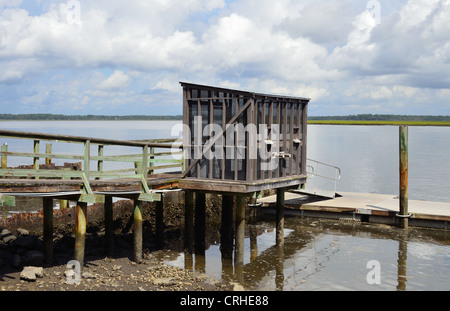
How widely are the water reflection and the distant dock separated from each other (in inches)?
21.1

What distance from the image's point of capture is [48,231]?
1500 centimetres

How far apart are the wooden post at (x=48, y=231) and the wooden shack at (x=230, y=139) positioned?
4.06 meters

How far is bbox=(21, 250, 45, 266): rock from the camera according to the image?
13742 millimetres

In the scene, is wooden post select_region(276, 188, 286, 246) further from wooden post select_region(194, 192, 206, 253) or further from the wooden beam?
the wooden beam

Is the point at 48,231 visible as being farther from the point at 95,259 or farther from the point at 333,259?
the point at 333,259

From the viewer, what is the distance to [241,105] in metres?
16.2

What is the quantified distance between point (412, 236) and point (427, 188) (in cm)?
2253

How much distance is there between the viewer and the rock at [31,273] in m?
12.5

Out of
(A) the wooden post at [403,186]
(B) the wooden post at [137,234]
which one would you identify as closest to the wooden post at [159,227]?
(B) the wooden post at [137,234]

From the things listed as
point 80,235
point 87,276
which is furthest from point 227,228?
point 87,276

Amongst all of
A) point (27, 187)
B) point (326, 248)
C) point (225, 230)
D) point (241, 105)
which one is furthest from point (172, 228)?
point (27, 187)

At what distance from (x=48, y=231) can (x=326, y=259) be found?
9424mm

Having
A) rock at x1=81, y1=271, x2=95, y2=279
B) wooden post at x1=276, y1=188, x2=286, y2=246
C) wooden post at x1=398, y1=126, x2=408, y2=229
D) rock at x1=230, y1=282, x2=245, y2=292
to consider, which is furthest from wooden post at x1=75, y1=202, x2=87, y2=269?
wooden post at x1=398, y1=126, x2=408, y2=229
